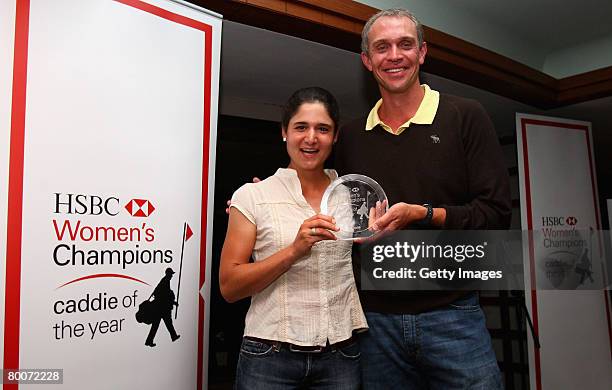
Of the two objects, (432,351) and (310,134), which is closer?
(432,351)

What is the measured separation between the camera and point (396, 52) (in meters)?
1.36

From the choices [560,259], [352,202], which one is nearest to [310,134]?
[352,202]

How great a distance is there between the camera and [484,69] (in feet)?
10.5

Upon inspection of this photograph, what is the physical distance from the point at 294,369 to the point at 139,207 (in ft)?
2.52

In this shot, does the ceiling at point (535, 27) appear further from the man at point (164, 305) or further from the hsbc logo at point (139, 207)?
the man at point (164, 305)

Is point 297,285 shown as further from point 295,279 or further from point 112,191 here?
point 112,191

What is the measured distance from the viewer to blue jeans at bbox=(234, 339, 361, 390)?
1.30m

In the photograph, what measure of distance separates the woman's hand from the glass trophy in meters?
0.08

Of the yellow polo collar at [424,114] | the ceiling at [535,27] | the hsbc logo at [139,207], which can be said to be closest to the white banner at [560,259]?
the ceiling at [535,27]

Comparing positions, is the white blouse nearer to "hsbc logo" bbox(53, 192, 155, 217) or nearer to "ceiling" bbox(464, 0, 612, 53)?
"hsbc logo" bbox(53, 192, 155, 217)

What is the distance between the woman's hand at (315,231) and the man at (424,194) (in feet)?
0.38

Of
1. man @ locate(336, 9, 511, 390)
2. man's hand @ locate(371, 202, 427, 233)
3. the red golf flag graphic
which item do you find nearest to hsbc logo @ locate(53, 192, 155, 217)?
the red golf flag graphic

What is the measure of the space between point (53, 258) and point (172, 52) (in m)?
0.80

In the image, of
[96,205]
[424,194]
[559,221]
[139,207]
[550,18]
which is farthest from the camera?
[559,221]
